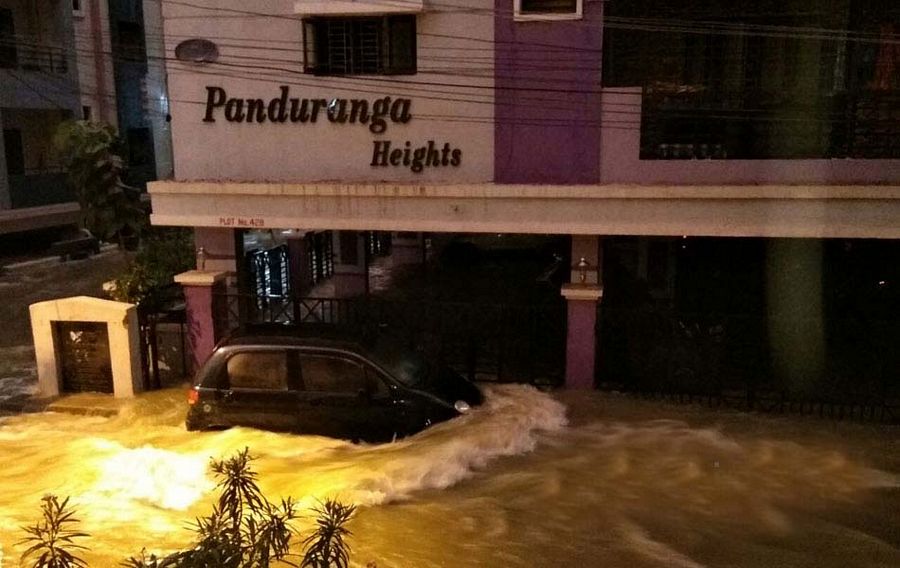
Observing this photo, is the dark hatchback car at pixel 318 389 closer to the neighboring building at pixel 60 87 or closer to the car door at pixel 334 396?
the car door at pixel 334 396

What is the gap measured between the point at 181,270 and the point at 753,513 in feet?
31.2

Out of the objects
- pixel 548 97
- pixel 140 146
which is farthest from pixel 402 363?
pixel 140 146

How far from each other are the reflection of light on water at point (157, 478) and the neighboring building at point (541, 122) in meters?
3.02

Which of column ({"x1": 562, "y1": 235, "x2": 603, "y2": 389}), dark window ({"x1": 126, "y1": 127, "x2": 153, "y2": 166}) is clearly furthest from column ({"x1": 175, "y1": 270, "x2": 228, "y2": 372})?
dark window ({"x1": 126, "y1": 127, "x2": 153, "y2": 166})

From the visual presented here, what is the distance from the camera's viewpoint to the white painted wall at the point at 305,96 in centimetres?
1006

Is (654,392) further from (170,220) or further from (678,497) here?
(170,220)

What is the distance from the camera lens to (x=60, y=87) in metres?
24.0

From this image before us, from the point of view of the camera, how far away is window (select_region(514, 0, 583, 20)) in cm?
964

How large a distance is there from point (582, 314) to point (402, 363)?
2858 mm

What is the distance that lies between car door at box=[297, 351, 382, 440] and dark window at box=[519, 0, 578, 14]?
16.7ft

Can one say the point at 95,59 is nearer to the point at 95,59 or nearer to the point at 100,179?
the point at 95,59

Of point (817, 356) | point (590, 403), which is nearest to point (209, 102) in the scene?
point (590, 403)

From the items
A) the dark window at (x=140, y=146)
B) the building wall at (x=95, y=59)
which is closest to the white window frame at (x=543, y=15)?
the building wall at (x=95, y=59)

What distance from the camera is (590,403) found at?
33.0ft
